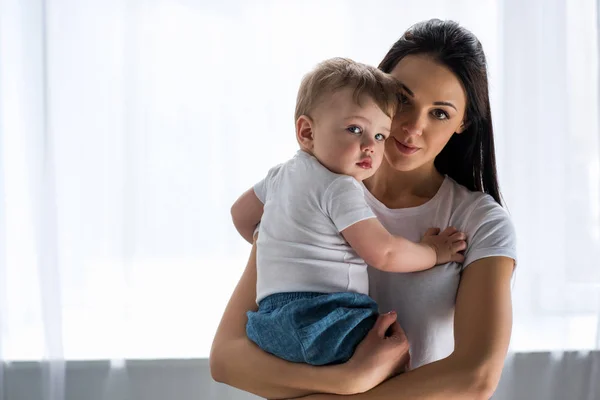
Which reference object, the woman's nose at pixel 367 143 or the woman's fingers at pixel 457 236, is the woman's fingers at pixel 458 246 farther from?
the woman's nose at pixel 367 143

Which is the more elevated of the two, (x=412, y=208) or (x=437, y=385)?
(x=412, y=208)

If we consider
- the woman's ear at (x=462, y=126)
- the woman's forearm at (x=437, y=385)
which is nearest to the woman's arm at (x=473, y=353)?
the woman's forearm at (x=437, y=385)

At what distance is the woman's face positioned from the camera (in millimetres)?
1456

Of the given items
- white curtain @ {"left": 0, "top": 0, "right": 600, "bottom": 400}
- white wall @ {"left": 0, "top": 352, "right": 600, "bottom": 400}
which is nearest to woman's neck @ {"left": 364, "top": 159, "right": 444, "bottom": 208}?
white curtain @ {"left": 0, "top": 0, "right": 600, "bottom": 400}

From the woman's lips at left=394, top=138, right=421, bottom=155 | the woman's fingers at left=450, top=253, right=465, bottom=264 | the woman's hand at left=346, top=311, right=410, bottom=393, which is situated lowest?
the woman's hand at left=346, top=311, right=410, bottom=393

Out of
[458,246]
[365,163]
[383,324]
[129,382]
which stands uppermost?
[365,163]

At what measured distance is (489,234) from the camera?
139 centimetres

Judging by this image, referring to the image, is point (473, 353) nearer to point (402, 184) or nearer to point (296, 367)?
point (296, 367)

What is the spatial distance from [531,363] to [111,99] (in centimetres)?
220

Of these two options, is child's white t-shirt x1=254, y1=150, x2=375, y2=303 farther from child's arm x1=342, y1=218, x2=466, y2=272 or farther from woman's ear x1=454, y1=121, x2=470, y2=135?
woman's ear x1=454, y1=121, x2=470, y2=135

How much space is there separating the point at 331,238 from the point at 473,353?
337 millimetres

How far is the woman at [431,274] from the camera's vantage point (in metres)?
1.25

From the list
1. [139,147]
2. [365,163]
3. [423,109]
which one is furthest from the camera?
[139,147]

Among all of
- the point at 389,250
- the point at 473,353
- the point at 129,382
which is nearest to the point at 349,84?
the point at 389,250
